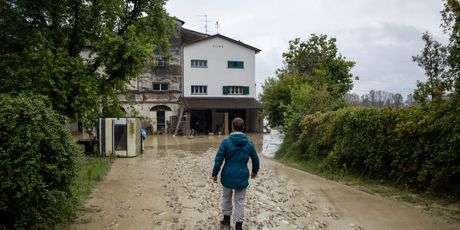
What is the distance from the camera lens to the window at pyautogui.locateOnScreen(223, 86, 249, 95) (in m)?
45.1

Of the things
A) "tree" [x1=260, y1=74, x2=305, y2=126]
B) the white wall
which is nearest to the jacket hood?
"tree" [x1=260, y1=74, x2=305, y2=126]

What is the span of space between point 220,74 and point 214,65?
1.14 meters

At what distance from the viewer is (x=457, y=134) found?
8.96 metres

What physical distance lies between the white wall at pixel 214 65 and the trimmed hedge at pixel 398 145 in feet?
96.2

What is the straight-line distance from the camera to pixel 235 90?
4559 centimetres

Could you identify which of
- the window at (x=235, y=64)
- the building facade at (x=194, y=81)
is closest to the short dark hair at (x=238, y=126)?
the building facade at (x=194, y=81)

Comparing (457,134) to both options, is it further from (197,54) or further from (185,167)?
(197,54)

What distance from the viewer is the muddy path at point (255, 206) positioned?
25.3 feet

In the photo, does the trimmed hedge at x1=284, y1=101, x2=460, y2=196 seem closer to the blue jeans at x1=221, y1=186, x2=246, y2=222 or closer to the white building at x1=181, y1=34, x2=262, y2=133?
the blue jeans at x1=221, y1=186, x2=246, y2=222

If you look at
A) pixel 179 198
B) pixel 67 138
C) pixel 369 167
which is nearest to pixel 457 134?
pixel 369 167

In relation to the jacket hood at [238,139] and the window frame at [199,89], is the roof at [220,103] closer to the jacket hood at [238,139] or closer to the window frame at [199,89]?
the window frame at [199,89]

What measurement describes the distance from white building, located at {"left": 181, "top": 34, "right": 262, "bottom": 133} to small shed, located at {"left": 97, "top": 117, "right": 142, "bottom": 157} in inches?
870

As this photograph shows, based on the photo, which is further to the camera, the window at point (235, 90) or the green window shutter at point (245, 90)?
the green window shutter at point (245, 90)

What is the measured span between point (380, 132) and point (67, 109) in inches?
499
